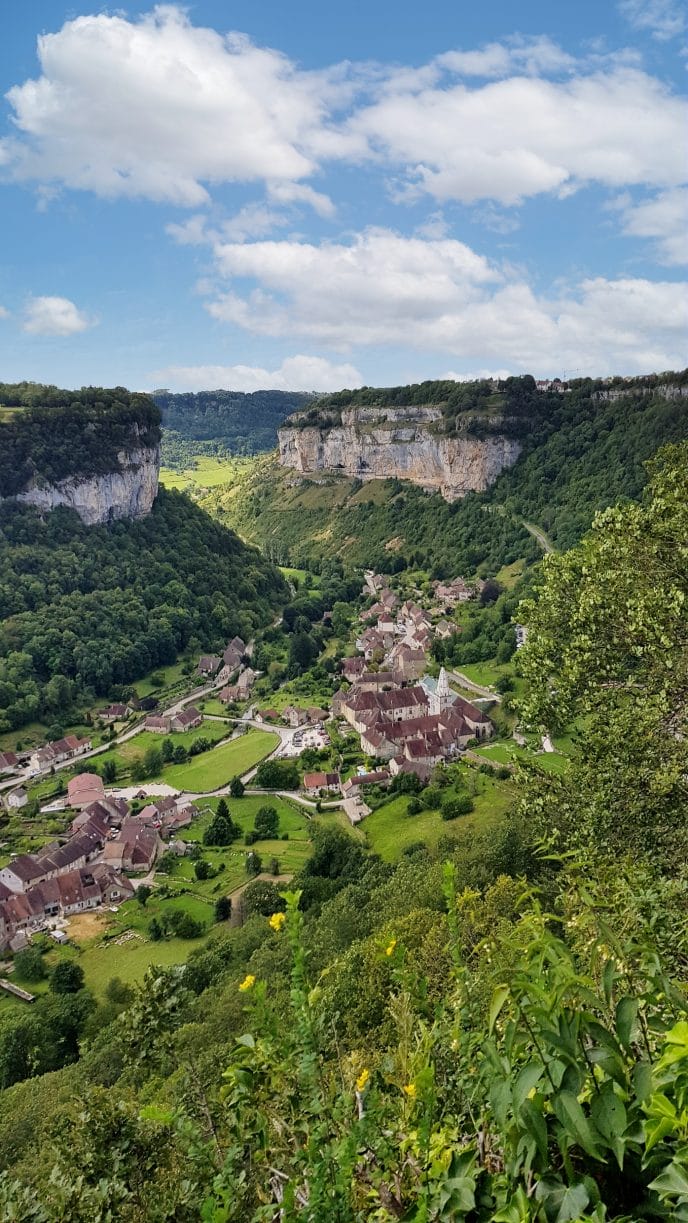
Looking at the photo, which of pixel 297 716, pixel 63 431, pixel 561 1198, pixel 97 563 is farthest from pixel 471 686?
pixel 63 431

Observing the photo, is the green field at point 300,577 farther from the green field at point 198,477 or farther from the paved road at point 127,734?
the green field at point 198,477

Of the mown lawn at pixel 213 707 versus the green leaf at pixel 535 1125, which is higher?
the green leaf at pixel 535 1125

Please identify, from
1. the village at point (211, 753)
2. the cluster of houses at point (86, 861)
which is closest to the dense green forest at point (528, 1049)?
the cluster of houses at point (86, 861)

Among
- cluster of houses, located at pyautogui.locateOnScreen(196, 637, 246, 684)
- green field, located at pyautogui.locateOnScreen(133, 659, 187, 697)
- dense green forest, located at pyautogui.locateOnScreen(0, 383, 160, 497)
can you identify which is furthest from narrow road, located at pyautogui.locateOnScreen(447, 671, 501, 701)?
dense green forest, located at pyautogui.locateOnScreen(0, 383, 160, 497)

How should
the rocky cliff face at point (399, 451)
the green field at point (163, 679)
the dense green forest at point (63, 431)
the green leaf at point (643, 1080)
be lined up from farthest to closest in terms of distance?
1. the rocky cliff face at point (399, 451)
2. the dense green forest at point (63, 431)
3. the green field at point (163, 679)
4. the green leaf at point (643, 1080)

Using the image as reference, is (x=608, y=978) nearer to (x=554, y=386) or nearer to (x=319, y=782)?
(x=319, y=782)

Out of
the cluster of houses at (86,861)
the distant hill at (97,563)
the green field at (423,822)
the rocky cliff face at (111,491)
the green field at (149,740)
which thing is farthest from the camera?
the rocky cliff face at (111,491)
